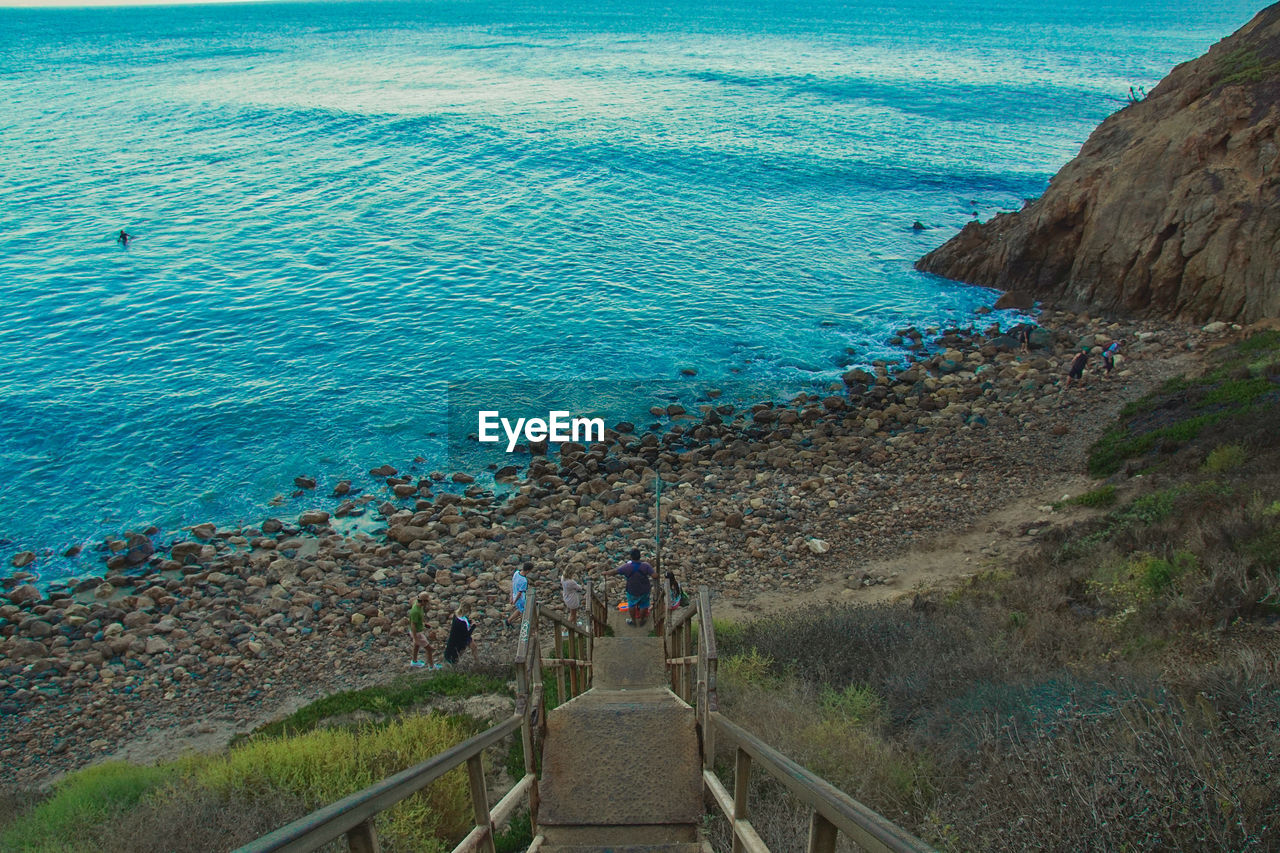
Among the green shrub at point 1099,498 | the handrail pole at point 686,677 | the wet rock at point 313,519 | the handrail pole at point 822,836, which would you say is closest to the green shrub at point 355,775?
the handrail pole at point 686,677

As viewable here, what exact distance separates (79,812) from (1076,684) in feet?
27.4

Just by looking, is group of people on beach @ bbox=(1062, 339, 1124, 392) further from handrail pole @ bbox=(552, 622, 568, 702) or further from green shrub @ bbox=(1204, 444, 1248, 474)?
handrail pole @ bbox=(552, 622, 568, 702)

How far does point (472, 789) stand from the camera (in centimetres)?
414

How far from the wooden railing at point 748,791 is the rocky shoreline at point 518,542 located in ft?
26.7

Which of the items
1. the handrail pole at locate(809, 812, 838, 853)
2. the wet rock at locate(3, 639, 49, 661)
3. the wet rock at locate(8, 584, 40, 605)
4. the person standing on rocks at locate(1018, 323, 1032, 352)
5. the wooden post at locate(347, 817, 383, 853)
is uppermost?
the wooden post at locate(347, 817, 383, 853)

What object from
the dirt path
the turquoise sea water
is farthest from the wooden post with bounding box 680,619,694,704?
the turquoise sea water

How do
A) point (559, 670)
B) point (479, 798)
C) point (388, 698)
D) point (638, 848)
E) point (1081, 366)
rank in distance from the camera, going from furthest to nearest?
point (1081, 366) → point (388, 698) → point (559, 670) → point (638, 848) → point (479, 798)

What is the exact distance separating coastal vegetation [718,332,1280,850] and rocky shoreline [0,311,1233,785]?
14.7 feet

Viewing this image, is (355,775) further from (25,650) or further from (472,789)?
(25,650)

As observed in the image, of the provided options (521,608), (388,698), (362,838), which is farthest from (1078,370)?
(362,838)

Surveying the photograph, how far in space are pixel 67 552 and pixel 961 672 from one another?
1935 cm

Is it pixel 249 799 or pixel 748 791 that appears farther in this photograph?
pixel 249 799

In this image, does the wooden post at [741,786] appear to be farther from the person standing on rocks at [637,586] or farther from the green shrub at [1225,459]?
the green shrub at [1225,459]

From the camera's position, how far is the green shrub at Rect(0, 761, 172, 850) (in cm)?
650
